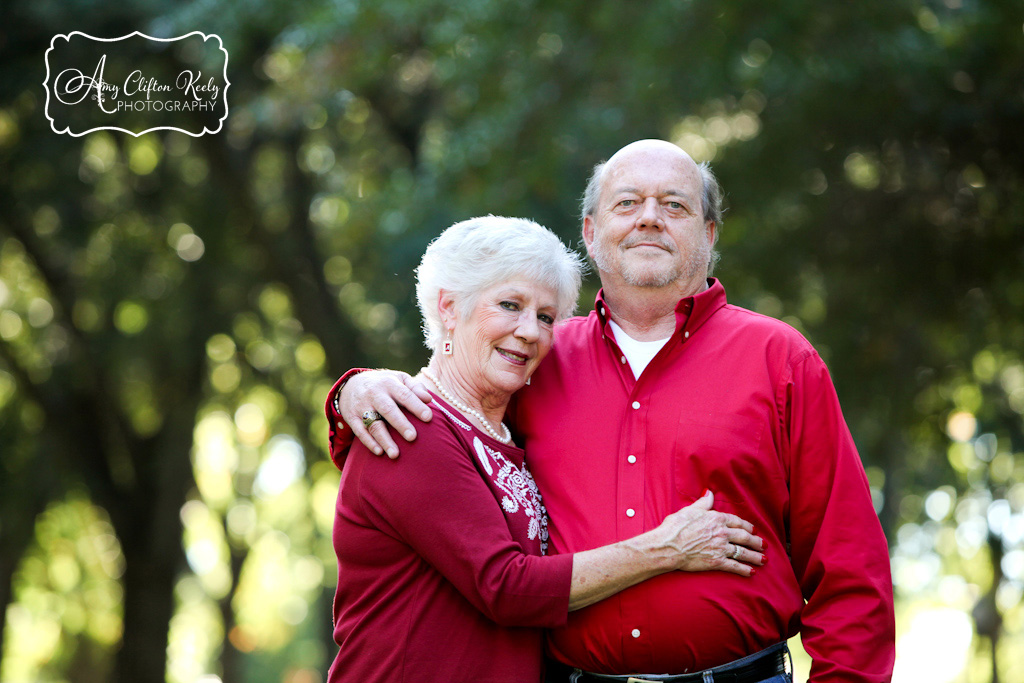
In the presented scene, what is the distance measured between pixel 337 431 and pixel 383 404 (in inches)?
9.6

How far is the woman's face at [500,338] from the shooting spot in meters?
2.87

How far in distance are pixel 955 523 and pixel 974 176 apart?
10.8m

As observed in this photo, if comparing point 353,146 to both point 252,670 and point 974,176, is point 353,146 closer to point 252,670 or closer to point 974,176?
point 974,176

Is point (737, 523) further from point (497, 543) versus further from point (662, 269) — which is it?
point (662, 269)

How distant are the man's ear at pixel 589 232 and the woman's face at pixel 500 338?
0.44 meters

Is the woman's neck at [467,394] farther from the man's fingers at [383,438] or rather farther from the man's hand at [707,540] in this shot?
the man's hand at [707,540]

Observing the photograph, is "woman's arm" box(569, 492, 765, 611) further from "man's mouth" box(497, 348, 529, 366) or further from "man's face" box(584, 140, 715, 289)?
"man's face" box(584, 140, 715, 289)

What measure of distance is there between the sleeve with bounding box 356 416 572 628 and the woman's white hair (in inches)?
21.8

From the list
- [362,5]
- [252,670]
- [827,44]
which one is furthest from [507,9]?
[252,670]

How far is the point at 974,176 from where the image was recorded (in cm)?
718

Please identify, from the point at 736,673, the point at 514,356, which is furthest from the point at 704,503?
the point at 514,356

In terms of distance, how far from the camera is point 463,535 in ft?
8.24

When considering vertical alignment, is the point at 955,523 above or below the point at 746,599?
below

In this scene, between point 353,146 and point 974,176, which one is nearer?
point 974,176
